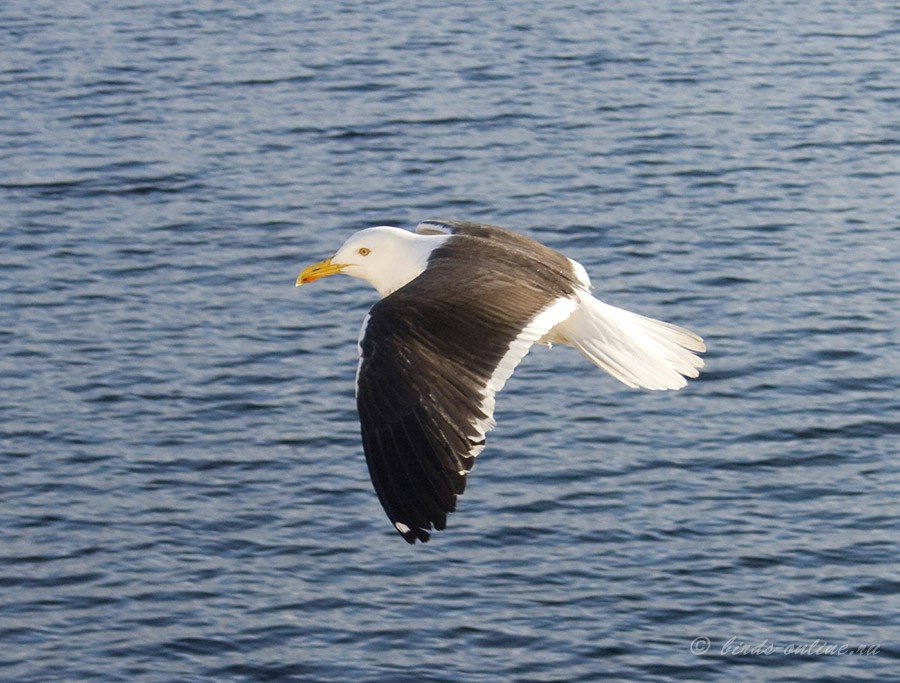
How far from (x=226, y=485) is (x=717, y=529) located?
3355mm

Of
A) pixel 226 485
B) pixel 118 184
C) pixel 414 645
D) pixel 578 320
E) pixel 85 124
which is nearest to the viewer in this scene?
pixel 578 320

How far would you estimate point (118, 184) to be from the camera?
18484 mm

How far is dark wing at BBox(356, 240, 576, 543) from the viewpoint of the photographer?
745 cm

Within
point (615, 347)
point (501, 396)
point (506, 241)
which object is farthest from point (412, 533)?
point (501, 396)

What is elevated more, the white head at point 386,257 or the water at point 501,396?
the white head at point 386,257

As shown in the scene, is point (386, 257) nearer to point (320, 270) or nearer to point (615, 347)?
point (320, 270)

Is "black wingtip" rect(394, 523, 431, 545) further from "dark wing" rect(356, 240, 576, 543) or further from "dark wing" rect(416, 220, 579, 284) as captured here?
"dark wing" rect(416, 220, 579, 284)

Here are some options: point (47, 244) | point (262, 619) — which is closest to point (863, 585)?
point (262, 619)

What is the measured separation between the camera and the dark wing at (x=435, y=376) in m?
7.45

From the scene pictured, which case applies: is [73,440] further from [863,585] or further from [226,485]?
[863,585]

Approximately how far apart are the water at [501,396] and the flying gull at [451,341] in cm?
228

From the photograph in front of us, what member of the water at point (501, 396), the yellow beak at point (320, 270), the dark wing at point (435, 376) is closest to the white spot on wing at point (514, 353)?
the dark wing at point (435, 376)

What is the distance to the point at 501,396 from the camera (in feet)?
44.5

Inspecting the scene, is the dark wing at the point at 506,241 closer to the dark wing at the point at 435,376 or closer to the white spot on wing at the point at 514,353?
the white spot on wing at the point at 514,353
